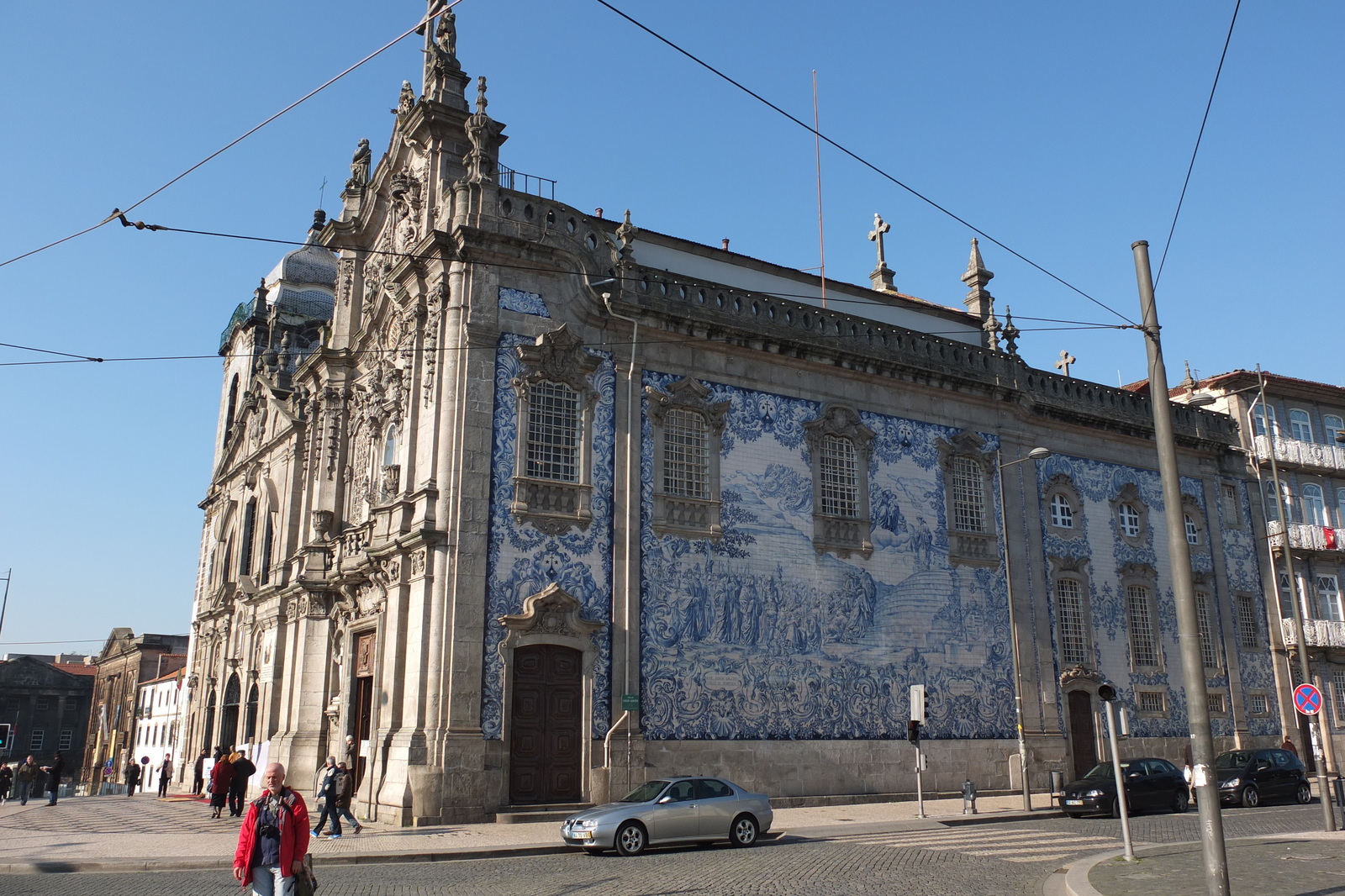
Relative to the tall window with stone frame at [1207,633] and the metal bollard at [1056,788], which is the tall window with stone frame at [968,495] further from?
the tall window with stone frame at [1207,633]

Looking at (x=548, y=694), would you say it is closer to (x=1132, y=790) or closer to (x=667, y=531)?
(x=667, y=531)

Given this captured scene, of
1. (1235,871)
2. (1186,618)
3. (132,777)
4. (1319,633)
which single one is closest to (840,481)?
(1235,871)

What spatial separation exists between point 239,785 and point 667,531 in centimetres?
1138

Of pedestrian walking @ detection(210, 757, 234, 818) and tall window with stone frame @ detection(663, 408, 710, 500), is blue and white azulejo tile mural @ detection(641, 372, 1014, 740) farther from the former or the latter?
pedestrian walking @ detection(210, 757, 234, 818)

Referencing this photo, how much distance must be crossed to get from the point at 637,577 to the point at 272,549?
17.1 metres

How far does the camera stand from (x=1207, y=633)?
33469 millimetres

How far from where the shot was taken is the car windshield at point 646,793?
17.2 metres

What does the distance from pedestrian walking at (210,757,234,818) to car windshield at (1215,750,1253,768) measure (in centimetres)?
2294

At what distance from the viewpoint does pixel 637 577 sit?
76.4ft

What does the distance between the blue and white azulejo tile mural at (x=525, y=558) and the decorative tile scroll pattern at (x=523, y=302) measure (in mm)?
662

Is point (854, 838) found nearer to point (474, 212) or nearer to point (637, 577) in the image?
point (637, 577)

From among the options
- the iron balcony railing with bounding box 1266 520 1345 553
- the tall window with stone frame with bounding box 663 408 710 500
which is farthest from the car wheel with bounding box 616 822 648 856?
the iron balcony railing with bounding box 1266 520 1345 553

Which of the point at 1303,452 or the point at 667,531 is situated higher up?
the point at 1303,452

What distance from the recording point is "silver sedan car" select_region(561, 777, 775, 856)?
1641 centimetres
